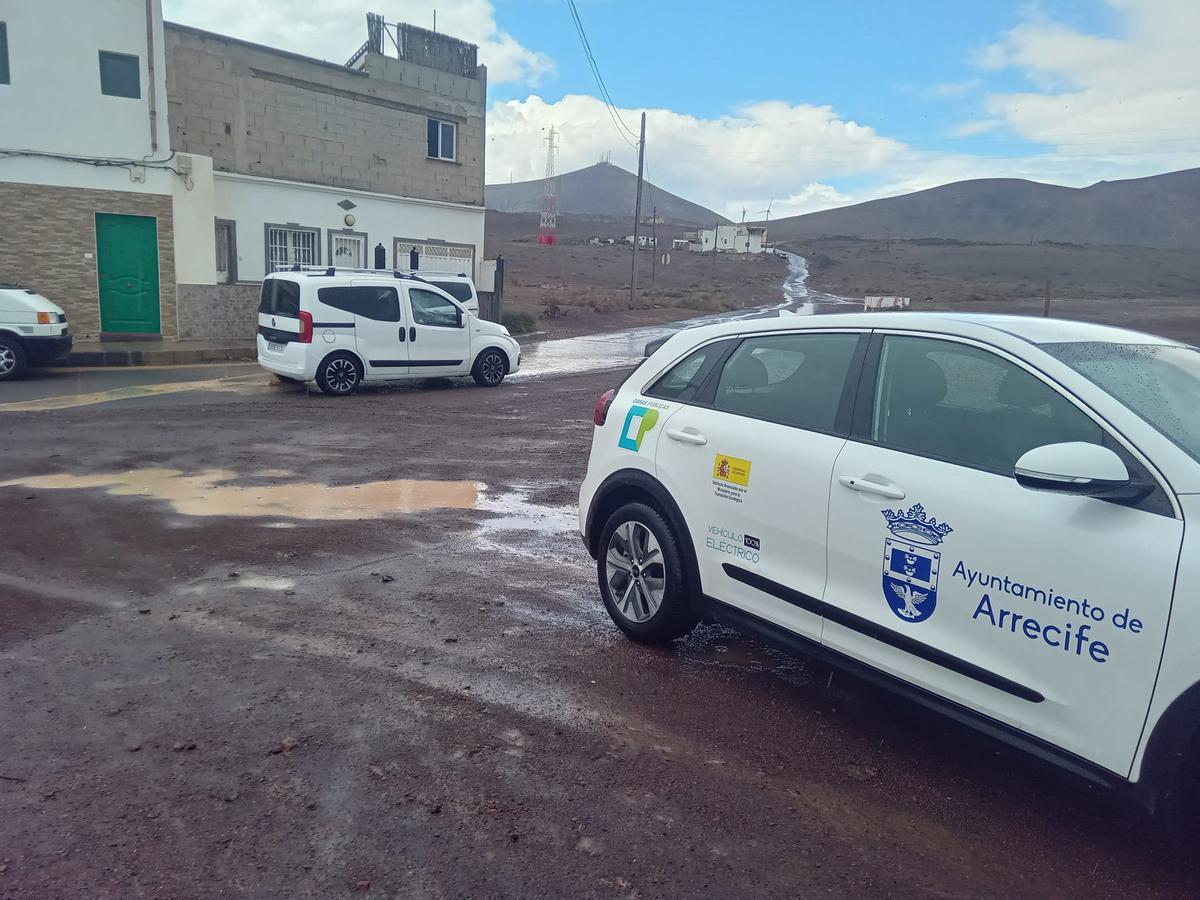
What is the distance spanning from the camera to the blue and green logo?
4.89 meters

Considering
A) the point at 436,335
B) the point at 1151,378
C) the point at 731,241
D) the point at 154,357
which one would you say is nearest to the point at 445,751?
the point at 1151,378

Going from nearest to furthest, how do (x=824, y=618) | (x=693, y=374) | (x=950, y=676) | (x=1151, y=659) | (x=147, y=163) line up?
(x=1151, y=659) → (x=950, y=676) → (x=824, y=618) → (x=693, y=374) → (x=147, y=163)

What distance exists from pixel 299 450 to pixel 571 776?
7.34 meters

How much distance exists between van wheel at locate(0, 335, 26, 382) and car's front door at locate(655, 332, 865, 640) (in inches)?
548

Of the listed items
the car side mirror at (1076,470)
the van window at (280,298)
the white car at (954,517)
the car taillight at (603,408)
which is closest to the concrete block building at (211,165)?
the van window at (280,298)

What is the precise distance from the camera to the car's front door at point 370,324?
1391 cm

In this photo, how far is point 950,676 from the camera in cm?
335

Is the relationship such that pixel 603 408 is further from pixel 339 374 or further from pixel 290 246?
pixel 290 246

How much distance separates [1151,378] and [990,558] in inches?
37.1

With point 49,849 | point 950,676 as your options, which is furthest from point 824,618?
point 49,849

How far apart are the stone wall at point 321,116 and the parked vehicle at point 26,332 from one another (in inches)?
331

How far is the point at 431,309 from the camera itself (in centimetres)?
1505

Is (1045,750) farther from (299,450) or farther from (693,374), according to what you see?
(299,450)

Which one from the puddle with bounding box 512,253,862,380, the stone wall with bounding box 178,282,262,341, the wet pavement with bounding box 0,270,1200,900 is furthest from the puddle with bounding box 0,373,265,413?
the wet pavement with bounding box 0,270,1200,900
